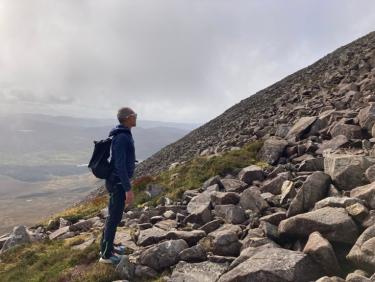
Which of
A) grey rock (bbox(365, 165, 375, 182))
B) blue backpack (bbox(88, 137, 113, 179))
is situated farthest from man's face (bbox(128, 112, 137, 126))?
grey rock (bbox(365, 165, 375, 182))

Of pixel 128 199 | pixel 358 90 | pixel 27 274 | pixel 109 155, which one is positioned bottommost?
pixel 27 274

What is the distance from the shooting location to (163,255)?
11578mm

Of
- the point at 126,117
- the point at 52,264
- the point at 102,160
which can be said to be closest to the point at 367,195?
the point at 126,117

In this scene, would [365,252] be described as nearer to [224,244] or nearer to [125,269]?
[224,244]

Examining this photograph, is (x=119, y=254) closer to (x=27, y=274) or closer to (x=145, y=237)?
(x=145, y=237)

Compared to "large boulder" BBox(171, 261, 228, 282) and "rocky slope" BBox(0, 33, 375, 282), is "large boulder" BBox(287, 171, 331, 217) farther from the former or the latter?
"large boulder" BBox(171, 261, 228, 282)

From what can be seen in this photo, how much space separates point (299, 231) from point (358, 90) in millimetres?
19910

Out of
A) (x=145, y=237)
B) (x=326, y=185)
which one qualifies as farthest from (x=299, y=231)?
(x=145, y=237)

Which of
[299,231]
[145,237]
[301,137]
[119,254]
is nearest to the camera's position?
[299,231]

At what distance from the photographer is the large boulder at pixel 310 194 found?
11.8 meters

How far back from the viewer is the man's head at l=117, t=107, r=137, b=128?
11430 mm

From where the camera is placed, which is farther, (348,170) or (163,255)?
(348,170)

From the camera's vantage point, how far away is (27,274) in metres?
14.0

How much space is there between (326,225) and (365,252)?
1.31 m
